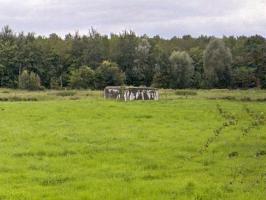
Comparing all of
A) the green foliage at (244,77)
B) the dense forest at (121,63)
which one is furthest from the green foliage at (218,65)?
the green foliage at (244,77)

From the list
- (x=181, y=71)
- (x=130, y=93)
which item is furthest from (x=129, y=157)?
(x=181, y=71)

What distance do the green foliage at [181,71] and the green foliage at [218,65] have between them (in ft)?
12.2

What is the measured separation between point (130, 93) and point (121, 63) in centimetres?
6547

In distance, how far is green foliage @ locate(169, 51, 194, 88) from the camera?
4060 inches

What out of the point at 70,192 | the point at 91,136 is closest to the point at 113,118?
the point at 91,136

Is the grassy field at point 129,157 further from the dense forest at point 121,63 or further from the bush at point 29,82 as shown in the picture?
the dense forest at point 121,63

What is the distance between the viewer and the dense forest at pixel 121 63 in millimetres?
97125

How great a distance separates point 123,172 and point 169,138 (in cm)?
807

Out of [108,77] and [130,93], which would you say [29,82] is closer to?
[108,77]

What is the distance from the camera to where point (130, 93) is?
51.3 m

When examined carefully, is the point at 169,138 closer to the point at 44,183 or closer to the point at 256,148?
the point at 256,148

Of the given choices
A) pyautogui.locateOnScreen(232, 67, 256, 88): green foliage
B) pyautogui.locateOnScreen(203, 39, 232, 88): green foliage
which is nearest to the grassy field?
pyautogui.locateOnScreen(232, 67, 256, 88): green foliage

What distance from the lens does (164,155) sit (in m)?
19.4

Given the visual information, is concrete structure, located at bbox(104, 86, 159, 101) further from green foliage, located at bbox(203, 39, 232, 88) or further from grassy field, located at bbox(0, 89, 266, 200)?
green foliage, located at bbox(203, 39, 232, 88)
